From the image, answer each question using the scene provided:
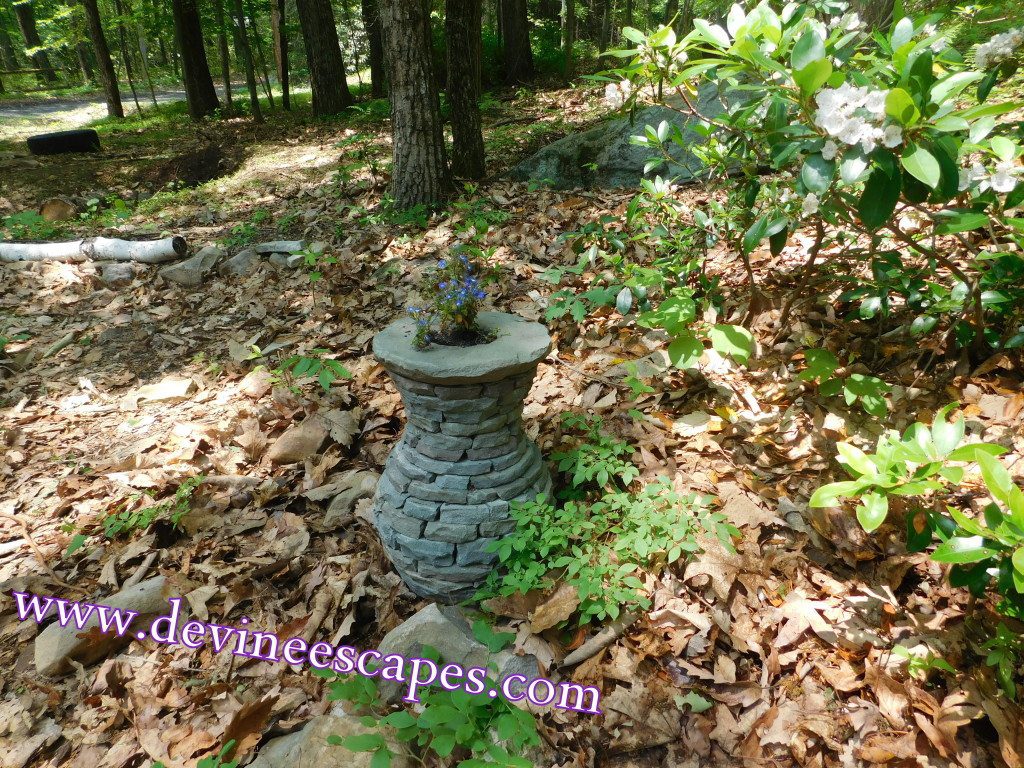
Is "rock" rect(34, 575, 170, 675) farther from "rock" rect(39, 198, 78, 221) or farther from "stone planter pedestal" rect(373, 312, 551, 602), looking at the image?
"rock" rect(39, 198, 78, 221)

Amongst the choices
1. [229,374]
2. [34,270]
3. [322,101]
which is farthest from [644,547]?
[322,101]

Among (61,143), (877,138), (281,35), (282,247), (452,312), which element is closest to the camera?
(877,138)

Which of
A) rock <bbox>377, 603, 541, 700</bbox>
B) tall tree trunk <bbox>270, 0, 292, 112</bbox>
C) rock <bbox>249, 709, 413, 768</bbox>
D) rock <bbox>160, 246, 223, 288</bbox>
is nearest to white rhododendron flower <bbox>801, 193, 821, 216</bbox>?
rock <bbox>377, 603, 541, 700</bbox>

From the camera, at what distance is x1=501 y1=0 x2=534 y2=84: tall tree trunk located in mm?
10172

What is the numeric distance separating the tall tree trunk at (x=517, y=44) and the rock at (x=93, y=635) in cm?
1069

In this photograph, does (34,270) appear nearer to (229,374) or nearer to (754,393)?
(229,374)

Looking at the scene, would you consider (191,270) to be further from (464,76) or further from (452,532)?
(452,532)

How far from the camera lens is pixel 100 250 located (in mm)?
6062

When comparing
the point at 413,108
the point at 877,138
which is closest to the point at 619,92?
the point at 877,138

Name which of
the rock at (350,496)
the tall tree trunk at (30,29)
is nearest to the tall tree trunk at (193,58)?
the rock at (350,496)

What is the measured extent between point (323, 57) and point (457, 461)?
9.68 meters

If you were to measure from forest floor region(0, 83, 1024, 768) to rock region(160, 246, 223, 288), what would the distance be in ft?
0.53

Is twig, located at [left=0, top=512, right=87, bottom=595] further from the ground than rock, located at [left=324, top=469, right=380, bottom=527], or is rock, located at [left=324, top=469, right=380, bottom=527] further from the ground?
rock, located at [left=324, top=469, right=380, bottom=527]

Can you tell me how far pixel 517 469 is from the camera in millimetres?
2525
